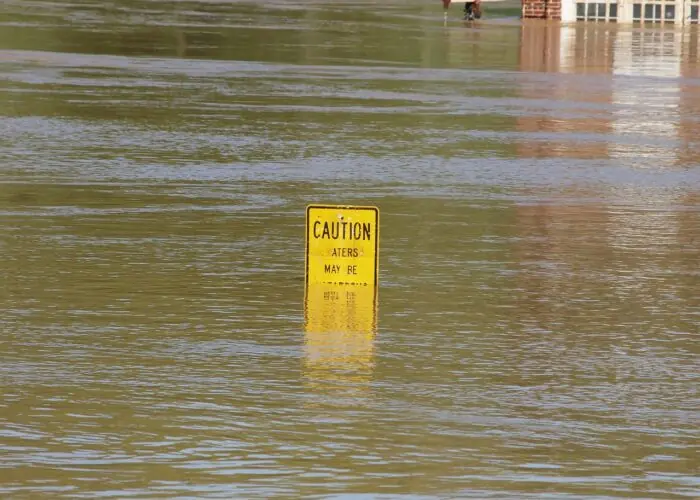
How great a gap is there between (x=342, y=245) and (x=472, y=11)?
37.8 metres

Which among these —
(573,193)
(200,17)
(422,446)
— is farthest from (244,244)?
(200,17)

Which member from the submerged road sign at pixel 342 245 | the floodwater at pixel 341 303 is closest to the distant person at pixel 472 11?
the floodwater at pixel 341 303

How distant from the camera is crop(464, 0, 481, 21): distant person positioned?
155 ft

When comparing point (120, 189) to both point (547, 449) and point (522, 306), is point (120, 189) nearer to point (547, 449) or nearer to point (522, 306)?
point (522, 306)

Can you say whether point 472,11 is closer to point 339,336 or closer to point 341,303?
point 341,303

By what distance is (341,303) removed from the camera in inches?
413

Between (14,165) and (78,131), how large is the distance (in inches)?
122

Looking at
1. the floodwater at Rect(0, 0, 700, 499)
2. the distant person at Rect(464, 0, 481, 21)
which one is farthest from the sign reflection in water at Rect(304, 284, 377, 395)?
the distant person at Rect(464, 0, 481, 21)

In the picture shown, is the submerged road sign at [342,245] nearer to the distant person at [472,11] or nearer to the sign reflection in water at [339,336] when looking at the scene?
the sign reflection in water at [339,336]

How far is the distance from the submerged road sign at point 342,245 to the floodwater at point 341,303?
18 centimetres

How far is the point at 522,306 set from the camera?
34.4 feet

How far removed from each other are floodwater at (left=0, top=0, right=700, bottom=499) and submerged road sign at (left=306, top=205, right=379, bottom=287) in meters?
0.18

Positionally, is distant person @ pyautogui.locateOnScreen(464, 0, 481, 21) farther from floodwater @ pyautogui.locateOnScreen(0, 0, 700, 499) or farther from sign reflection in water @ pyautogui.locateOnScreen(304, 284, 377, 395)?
sign reflection in water @ pyautogui.locateOnScreen(304, 284, 377, 395)

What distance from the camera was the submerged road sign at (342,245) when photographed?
10609 mm
